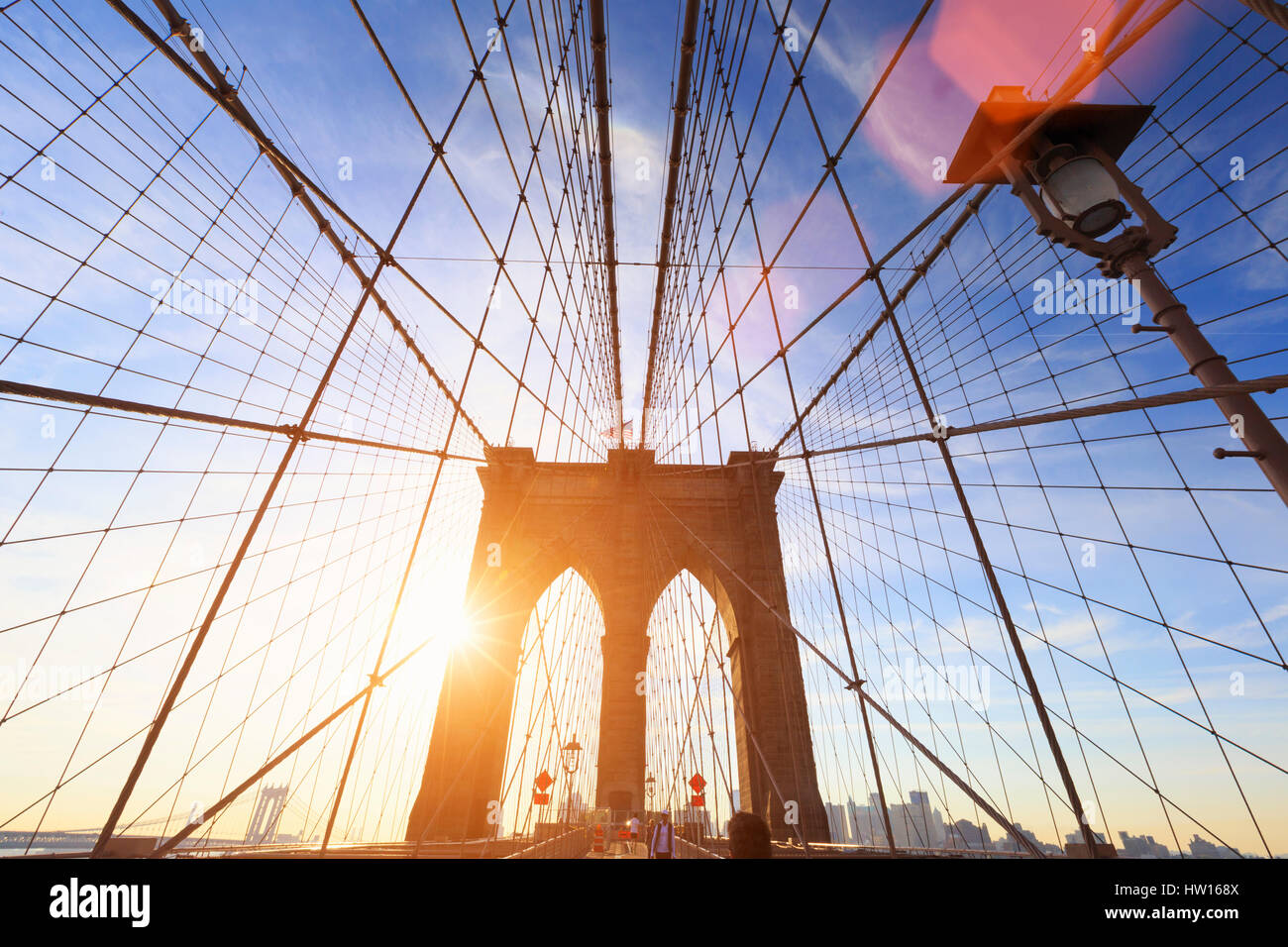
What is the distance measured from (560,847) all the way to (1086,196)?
9.91 metres

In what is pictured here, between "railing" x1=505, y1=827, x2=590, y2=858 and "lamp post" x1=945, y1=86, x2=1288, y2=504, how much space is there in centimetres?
760

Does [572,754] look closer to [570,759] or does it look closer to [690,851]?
[570,759]

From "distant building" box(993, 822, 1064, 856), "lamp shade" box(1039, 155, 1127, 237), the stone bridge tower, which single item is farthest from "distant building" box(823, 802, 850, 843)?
"lamp shade" box(1039, 155, 1127, 237)

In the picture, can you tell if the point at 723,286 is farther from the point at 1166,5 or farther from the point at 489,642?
the point at 489,642

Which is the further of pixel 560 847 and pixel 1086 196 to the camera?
pixel 560 847

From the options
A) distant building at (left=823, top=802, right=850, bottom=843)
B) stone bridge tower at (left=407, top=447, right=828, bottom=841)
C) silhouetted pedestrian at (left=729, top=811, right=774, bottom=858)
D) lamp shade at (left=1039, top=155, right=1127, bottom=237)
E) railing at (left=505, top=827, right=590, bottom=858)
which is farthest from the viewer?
stone bridge tower at (left=407, top=447, right=828, bottom=841)

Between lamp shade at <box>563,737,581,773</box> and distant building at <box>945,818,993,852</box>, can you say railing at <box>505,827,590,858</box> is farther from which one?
distant building at <box>945,818,993,852</box>

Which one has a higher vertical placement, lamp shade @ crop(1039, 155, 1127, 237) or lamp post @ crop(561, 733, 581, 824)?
lamp shade @ crop(1039, 155, 1127, 237)

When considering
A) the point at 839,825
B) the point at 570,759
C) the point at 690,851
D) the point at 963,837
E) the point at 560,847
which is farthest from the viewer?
the point at 839,825

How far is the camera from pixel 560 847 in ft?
26.4

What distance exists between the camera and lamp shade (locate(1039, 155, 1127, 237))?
124 inches

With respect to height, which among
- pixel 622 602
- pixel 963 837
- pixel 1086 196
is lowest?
pixel 963 837

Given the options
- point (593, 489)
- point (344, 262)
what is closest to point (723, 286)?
point (344, 262)

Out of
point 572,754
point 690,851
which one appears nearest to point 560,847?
point 690,851
